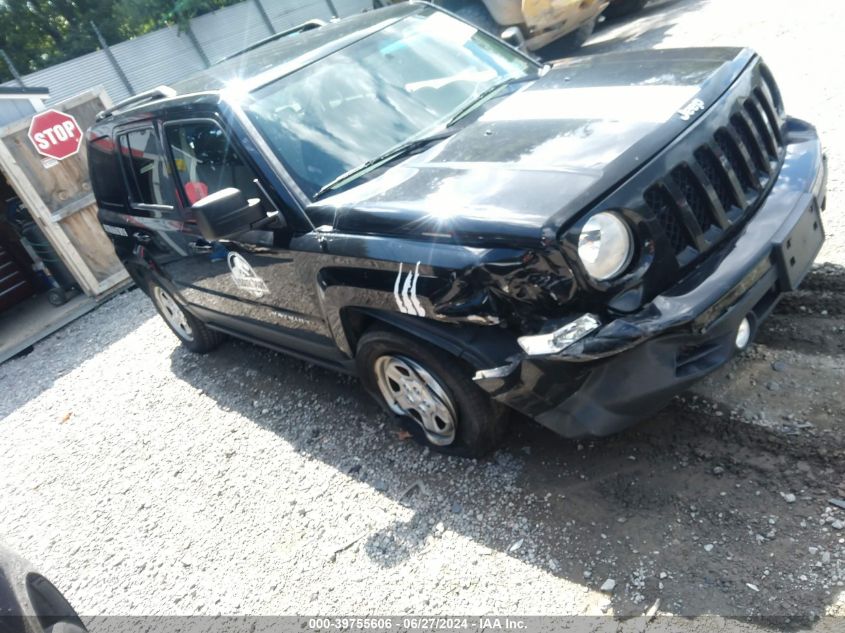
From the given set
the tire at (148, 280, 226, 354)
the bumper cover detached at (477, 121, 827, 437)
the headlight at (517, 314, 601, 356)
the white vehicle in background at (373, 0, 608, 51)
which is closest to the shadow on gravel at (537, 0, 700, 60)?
the white vehicle in background at (373, 0, 608, 51)

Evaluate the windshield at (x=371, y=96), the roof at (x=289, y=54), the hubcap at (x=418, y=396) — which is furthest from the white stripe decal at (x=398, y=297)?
the roof at (x=289, y=54)

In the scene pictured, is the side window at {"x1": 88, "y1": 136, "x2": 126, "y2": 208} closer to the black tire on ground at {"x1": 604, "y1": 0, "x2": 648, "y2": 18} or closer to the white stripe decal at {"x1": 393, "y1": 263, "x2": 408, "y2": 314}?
the white stripe decal at {"x1": 393, "y1": 263, "x2": 408, "y2": 314}

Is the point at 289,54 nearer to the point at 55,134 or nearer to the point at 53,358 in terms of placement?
the point at 53,358

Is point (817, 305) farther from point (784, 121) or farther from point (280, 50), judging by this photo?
point (280, 50)

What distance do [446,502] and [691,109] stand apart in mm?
2077

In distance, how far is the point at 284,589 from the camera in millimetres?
→ 3148

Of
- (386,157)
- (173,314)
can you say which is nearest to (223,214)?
(386,157)

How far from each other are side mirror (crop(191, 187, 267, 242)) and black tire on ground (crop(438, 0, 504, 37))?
7.18m

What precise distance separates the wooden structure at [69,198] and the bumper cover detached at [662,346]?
7.15 metres

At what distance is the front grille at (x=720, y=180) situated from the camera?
2604 millimetres

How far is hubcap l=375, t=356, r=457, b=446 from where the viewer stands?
316 centimetres

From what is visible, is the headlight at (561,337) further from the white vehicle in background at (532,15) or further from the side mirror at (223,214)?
the white vehicle in background at (532,15)

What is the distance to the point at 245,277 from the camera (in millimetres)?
4051

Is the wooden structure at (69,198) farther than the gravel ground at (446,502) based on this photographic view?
Yes
